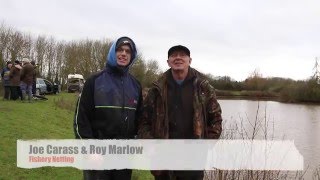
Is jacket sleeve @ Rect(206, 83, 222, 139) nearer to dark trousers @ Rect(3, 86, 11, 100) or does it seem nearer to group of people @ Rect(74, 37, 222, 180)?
group of people @ Rect(74, 37, 222, 180)

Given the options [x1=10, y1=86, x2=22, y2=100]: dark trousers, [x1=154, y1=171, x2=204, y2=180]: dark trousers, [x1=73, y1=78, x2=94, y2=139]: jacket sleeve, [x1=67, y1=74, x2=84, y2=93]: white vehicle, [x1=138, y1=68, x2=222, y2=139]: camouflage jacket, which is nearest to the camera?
[x1=73, y1=78, x2=94, y2=139]: jacket sleeve

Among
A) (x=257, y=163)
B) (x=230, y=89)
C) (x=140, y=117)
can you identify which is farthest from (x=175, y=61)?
(x=230, y=89)

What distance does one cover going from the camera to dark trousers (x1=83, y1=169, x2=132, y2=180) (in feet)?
A: 12.0

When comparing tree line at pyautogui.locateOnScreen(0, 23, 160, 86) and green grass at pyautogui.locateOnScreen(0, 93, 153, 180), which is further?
tree line at pyautogui.locateOnScreen(0, 23, 160, 86)

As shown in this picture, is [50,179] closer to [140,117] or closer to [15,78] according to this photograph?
[140,117]

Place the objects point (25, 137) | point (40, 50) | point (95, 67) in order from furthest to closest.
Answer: point (40, 50)
point (95, 67)
point (25, 137)

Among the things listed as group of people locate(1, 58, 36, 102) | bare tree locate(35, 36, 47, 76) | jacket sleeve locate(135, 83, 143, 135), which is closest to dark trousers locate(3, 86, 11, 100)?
group of people locate(1, 58, 36, 102)

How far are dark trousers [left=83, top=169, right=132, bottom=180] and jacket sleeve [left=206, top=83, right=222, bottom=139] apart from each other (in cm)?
89

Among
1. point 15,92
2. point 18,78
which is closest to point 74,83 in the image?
point 15,92

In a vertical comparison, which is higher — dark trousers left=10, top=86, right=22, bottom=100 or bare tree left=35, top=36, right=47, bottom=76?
bare tree left=35, top=36, right=47, bottom=76

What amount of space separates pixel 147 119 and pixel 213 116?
0.65 m

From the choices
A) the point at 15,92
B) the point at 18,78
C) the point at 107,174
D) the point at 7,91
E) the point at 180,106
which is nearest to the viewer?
the point at 107,174

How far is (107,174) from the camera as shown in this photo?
12.1 feet

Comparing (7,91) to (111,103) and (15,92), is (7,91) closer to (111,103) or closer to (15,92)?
(15,92)
